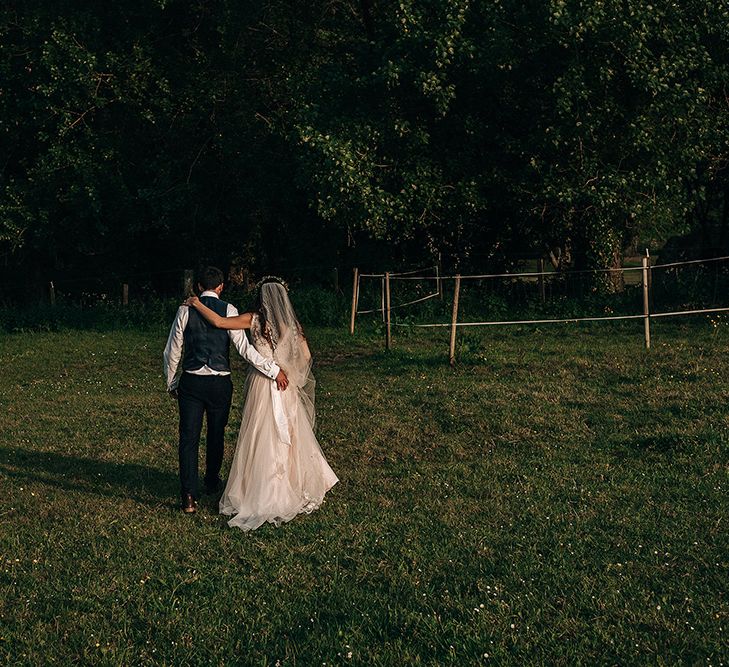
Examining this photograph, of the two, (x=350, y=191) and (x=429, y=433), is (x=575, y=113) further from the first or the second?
(x=429, y=433)

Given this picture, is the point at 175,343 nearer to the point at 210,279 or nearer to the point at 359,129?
the point at 210,279

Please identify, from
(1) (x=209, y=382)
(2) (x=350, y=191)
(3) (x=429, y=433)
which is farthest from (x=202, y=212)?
(1) (x=209, y=382)

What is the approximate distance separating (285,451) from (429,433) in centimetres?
380

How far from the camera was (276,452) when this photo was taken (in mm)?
8570

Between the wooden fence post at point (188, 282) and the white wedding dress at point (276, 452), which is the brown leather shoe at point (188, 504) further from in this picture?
the wooden fence post at point (188, 282)

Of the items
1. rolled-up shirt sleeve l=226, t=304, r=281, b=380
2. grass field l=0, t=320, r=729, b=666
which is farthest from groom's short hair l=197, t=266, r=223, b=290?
grass field l=0, t=320, r=729, b=666

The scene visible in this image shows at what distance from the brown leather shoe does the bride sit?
0.30 metres

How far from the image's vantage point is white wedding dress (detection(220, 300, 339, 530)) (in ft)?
27.6

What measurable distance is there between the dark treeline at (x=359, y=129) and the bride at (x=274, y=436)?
1302 centimetres

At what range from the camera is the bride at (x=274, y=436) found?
8422 millimetres

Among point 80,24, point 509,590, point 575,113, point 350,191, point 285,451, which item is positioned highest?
point 80,24

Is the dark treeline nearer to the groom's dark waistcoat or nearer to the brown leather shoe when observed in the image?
the groom's dark waistcoat

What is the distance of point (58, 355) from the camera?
2069cm

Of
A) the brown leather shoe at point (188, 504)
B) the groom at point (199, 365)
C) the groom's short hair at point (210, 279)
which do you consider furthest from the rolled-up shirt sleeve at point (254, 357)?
the brown leather shoe at point (188, 504)
